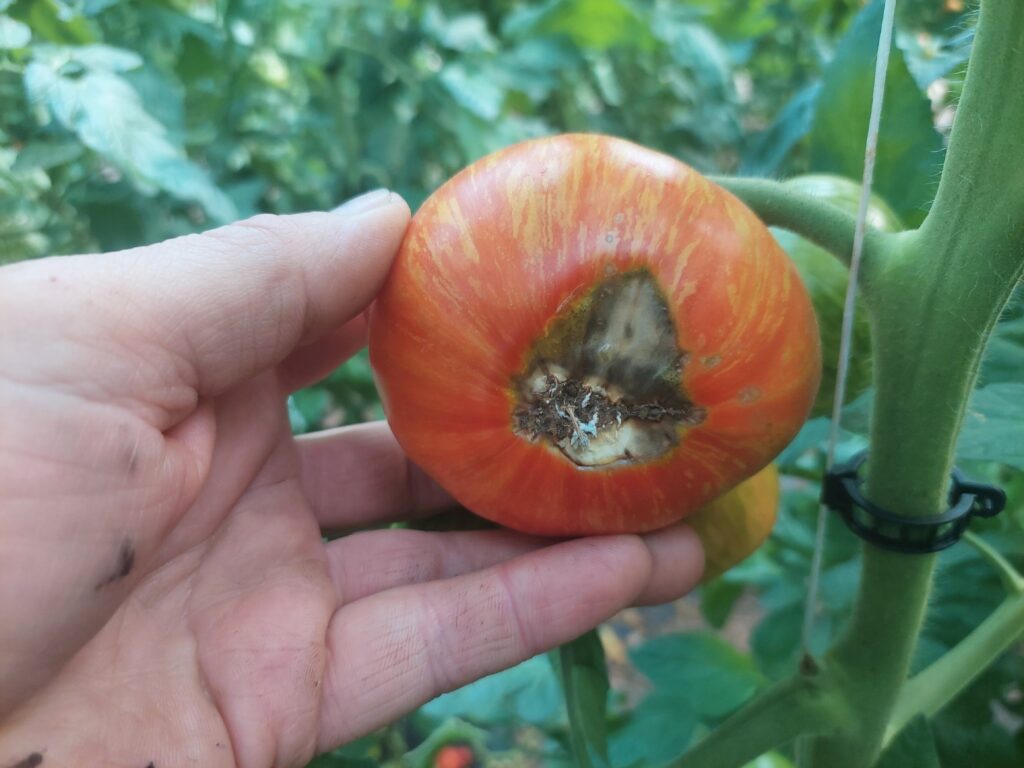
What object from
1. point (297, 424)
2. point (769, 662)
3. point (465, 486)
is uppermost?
point (465, 486)

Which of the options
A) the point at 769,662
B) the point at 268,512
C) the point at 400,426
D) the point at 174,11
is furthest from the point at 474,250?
the point at 174,11

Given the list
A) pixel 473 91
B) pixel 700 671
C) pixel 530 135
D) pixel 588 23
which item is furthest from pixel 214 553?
pixel 588 23

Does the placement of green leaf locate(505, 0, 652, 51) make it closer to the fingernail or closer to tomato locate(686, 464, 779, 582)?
the fingernail

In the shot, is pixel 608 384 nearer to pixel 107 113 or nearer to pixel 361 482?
pixel 361 482

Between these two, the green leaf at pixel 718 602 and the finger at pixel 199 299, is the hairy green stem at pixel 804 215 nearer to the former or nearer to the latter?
the finger at pixel 199 299

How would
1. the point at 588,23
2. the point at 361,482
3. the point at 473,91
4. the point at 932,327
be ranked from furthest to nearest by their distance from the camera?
the point at 588,23, the point at 473,91, the point at 361,482, the point at 932,327

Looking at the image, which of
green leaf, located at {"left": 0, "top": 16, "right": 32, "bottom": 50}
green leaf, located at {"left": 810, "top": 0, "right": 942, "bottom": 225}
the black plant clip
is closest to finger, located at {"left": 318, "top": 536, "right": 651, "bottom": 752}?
the black plant clip

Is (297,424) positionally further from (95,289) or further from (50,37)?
(50,37)
